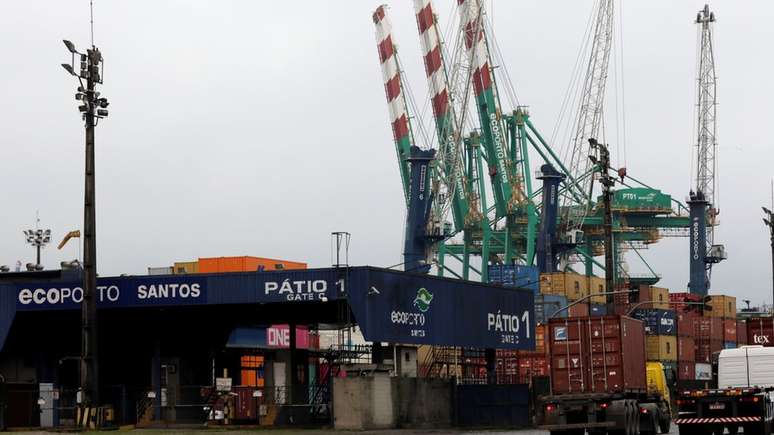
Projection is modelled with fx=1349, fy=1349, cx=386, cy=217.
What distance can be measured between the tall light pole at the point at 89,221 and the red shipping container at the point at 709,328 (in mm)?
65175

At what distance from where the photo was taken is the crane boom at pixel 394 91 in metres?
142

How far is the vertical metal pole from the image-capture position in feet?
152

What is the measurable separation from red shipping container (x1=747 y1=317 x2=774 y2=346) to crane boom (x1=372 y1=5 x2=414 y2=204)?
305 ft

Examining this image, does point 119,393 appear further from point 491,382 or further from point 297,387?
point 491,382

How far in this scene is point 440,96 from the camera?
136750mm

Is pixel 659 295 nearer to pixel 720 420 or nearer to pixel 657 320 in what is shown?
pixel 657 320

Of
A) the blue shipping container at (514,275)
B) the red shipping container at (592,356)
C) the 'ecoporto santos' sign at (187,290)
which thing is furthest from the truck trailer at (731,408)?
the blue shipping container at (514,275)

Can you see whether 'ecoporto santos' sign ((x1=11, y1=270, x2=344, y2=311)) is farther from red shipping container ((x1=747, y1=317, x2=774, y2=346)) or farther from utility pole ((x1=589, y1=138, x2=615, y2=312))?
red shipping container ((x1=747, y1=317, x2=774, y2=346))

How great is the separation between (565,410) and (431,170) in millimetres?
95034

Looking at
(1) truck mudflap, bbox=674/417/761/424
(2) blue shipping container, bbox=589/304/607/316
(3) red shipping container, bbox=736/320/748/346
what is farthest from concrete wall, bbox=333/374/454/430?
(3) red shipping container, bbox=736/320/748/346

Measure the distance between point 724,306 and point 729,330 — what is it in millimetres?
3637

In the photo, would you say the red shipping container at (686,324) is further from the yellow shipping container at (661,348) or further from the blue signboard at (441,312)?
the blue signboard at (441,312)

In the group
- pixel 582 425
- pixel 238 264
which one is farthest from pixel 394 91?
pixel 582 425

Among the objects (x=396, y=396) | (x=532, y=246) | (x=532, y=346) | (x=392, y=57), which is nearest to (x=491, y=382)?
(x=532, y=346)
